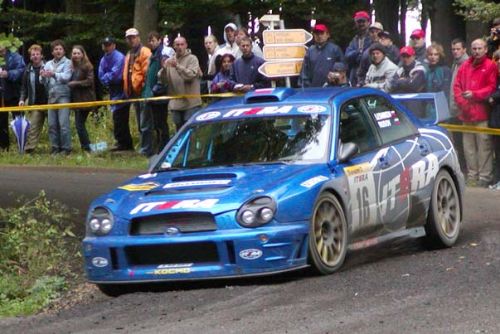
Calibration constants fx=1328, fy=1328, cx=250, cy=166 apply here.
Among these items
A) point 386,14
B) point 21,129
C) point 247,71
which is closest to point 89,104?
point 21,129

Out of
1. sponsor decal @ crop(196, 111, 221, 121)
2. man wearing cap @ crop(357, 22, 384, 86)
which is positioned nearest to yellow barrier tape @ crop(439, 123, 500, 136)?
man wearing cap @ crop(357, 22, 384, 86)

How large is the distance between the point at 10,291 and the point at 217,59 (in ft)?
35.7

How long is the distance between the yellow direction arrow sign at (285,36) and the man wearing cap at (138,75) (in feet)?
9.59

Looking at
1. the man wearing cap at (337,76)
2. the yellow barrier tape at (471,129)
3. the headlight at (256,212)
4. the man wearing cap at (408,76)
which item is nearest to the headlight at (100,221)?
the headlight at (256,212)

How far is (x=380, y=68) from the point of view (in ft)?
61.9

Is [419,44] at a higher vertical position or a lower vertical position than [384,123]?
higher

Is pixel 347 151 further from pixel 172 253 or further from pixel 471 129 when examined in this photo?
pixel 471 129

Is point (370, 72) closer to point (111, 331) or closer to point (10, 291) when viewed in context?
point (10, 291)

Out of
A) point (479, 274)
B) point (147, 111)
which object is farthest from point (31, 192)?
point (479, 274)

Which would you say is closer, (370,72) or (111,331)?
(111,331)

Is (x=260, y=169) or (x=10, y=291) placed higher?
(x=260, y=169)

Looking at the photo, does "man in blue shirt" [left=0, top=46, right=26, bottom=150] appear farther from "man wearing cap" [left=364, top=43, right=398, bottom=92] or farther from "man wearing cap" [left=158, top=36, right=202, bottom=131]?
"man wearing cap" [left=364, top=43, right=398, bottom=92]

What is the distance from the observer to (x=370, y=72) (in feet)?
62.4

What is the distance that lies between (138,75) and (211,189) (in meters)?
11.8
